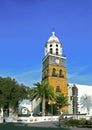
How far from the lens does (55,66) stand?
8300 centimetres

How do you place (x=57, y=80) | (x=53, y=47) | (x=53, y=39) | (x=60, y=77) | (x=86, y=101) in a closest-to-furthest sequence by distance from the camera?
(x=57, y=80), (x=60, y=77), (x=53, y=47), (x=53, y=39), (x=86, y=101)

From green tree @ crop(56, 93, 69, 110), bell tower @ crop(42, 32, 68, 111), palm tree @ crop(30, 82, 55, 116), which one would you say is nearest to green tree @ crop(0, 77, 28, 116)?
palm tree @ crop(30, 82, 55, 116)

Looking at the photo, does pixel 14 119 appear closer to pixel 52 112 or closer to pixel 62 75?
pixel 52 112

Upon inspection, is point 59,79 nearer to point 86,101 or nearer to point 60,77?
point 60,77

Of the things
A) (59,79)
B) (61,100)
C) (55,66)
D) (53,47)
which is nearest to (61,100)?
(61,100)

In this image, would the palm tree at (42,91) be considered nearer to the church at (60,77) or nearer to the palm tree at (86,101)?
the church at (60,77)

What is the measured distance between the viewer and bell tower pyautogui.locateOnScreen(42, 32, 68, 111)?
81125 mm

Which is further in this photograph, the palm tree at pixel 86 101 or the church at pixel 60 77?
the palm tree at pixel 86 101

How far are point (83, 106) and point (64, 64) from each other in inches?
548

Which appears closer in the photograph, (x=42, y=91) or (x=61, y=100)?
(x=42, y=91)

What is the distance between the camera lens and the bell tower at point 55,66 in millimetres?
81125

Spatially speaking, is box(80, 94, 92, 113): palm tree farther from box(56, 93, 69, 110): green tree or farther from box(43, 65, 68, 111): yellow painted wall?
box(56, 93, 69, 110): green tree

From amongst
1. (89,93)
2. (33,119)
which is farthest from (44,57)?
(33,119)

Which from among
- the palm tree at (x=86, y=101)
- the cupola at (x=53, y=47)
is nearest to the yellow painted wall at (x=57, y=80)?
the cupola at (x=53, y=47)
